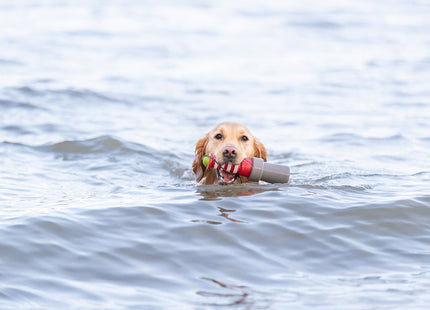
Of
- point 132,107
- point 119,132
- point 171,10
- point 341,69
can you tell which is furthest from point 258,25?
point 119,132

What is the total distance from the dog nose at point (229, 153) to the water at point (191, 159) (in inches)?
13.1

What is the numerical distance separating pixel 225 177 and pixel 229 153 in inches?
17.1

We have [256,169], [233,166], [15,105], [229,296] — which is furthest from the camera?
[15,105]

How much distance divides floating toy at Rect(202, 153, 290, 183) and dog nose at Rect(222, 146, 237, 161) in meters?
0.06

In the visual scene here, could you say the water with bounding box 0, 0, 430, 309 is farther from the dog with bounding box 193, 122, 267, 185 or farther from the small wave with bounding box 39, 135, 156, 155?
the dog with bounding box 193, 122, 267, 185

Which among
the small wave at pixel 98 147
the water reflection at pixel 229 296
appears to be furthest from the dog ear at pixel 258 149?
the water reflection at pixel 229 296

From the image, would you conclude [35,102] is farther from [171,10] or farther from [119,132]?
[171,10]

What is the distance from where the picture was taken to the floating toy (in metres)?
5.99

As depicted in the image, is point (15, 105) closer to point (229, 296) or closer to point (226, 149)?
point (226, 149)

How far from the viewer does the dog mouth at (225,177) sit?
6331 mm

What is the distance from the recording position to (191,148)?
984 cm

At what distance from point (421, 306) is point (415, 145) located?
6424 millimetres

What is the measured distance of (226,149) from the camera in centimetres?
600

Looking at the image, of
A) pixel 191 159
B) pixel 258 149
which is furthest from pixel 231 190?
pixel 191 159
